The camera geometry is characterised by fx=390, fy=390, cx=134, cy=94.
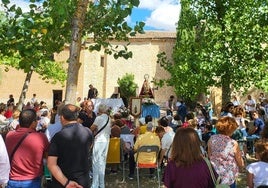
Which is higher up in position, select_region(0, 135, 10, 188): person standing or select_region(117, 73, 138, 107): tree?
select_region(117, 73, 138, 107): tree

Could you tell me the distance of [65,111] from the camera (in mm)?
4164

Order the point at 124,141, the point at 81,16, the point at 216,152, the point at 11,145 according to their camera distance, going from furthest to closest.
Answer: the point at 124,141 < the point at 81,16 < the point at 216,152 < the point at 11,145

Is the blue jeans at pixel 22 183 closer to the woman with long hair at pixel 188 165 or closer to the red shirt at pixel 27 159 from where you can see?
the red shirt at pixel 27 159

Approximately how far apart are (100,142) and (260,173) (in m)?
3.90

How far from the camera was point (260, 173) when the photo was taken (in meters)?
4.08

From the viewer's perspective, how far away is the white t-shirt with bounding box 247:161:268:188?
406 centimetres

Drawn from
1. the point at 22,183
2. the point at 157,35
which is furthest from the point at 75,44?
the point at 157,35

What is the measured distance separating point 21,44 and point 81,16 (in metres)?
1.33

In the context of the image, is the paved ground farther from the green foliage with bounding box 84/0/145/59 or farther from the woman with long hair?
the woman with long hair

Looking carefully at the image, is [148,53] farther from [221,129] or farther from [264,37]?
[221,129]

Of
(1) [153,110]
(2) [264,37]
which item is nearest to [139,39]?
(1) [153,110]

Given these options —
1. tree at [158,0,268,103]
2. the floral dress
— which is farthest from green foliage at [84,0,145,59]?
tree at [158,0,268,103]

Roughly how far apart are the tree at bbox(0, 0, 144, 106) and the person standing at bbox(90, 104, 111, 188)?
62cm

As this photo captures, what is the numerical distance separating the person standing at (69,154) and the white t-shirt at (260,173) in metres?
1.77
